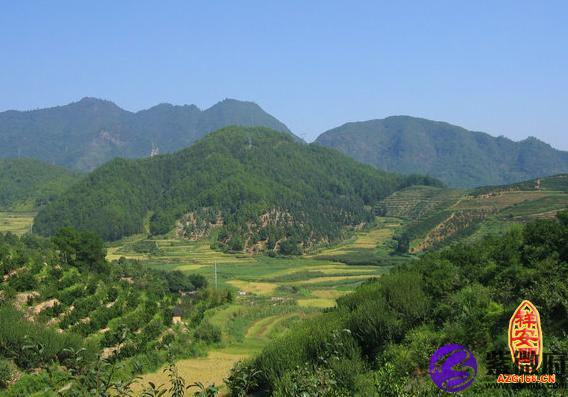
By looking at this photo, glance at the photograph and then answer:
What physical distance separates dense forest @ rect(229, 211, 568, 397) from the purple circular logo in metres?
0.29

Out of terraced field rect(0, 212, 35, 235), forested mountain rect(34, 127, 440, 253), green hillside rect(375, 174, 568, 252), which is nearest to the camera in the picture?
green hillside rect(375, 174, 568, 252)

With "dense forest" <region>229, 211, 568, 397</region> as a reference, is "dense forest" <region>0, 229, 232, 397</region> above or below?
below

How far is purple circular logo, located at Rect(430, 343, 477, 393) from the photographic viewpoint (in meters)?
13.8

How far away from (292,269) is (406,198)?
87932 millimetres

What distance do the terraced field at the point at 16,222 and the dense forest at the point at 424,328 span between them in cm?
12628

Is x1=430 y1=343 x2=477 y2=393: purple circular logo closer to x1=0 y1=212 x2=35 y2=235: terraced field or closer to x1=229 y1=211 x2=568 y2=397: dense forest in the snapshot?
x1=229 y1=211 x2=568 y2=397: dense forest

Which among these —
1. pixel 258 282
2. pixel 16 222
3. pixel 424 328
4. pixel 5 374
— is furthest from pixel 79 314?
pixel 16 222

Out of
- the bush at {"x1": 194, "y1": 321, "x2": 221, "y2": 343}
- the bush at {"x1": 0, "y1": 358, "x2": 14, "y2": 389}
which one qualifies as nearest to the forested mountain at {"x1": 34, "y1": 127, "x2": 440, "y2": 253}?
the bush at {"x1": 194, "y1": 321, "x2": 221, "y2": 343}

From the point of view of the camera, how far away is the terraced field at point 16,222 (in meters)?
138

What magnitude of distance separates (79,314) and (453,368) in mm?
29560

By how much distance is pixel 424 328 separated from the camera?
21766 mm

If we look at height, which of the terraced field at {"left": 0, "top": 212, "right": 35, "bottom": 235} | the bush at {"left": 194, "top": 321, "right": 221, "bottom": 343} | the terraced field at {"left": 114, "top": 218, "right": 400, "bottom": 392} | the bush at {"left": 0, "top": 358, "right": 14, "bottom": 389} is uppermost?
the terraced field at {"left": 0, "top": 212, "right": 35, "bottom": 235}

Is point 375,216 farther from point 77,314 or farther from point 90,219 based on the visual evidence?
point 77,314

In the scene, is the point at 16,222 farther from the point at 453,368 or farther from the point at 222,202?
the point at 453,368
